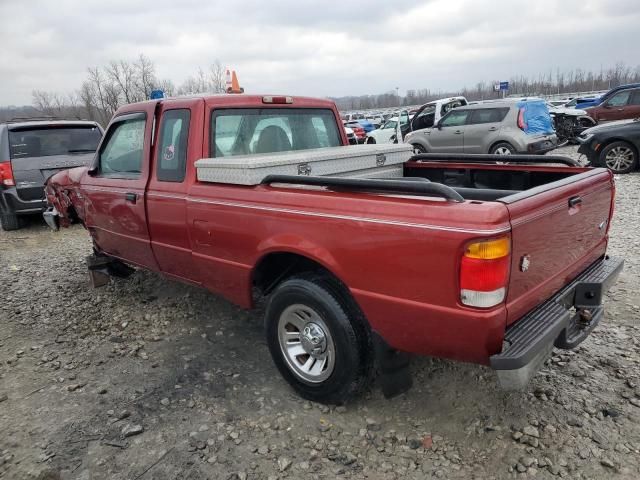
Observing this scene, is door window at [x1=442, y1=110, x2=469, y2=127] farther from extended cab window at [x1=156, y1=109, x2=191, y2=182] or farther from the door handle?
the door handle

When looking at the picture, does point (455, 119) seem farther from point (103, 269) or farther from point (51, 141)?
point (103, 269)

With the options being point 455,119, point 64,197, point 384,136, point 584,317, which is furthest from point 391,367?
point 384,136

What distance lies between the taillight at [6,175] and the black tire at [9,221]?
657mm

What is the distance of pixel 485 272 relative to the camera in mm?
2143

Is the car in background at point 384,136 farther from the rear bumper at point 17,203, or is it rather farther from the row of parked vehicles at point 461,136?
the rear bumper at point 17,203

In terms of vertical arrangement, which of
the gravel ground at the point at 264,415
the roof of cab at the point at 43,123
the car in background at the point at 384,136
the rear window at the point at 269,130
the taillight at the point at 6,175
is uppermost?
the roof of cab at the point at 43,123

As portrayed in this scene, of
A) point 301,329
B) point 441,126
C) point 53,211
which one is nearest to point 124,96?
point 441,126

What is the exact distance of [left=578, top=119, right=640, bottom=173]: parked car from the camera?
961cm

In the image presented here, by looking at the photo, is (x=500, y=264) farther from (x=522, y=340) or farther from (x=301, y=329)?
(x=301, y=329)

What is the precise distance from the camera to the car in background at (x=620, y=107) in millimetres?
14898

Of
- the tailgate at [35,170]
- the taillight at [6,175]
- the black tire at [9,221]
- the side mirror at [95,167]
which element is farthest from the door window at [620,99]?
the black tire at [9,221]

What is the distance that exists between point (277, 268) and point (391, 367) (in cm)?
105

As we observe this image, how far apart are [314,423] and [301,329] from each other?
1.87 feet

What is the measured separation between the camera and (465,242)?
2.14 meters
